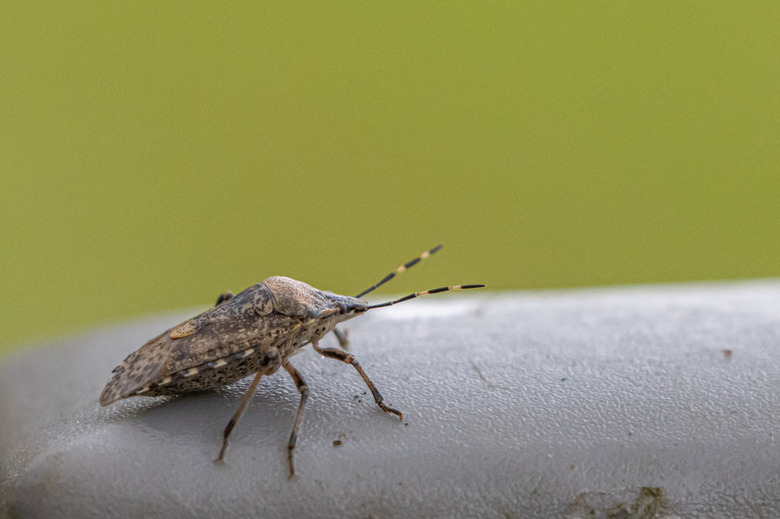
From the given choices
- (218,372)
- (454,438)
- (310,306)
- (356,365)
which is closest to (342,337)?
(310,306)

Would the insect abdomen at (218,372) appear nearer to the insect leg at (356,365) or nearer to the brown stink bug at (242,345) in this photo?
the brown stink bug at (242,345)

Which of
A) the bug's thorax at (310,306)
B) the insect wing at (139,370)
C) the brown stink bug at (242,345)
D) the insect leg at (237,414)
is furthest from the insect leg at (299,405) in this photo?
the insect wing at (139,370)

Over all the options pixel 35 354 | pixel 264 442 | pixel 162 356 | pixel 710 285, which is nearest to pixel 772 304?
pixel 710 285

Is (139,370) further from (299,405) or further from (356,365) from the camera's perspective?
(356,365)

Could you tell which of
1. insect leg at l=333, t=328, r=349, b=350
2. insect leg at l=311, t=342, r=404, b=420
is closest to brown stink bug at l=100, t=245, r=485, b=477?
insect leg at l=311, t=342, r=404, b=420

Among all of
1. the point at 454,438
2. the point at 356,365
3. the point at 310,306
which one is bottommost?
the point at 454,438

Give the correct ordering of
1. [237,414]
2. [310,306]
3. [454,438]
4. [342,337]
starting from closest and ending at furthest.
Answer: [454,438]
[237,414]
[310,306]
[342,337]

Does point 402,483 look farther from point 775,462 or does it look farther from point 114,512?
point 775,462
